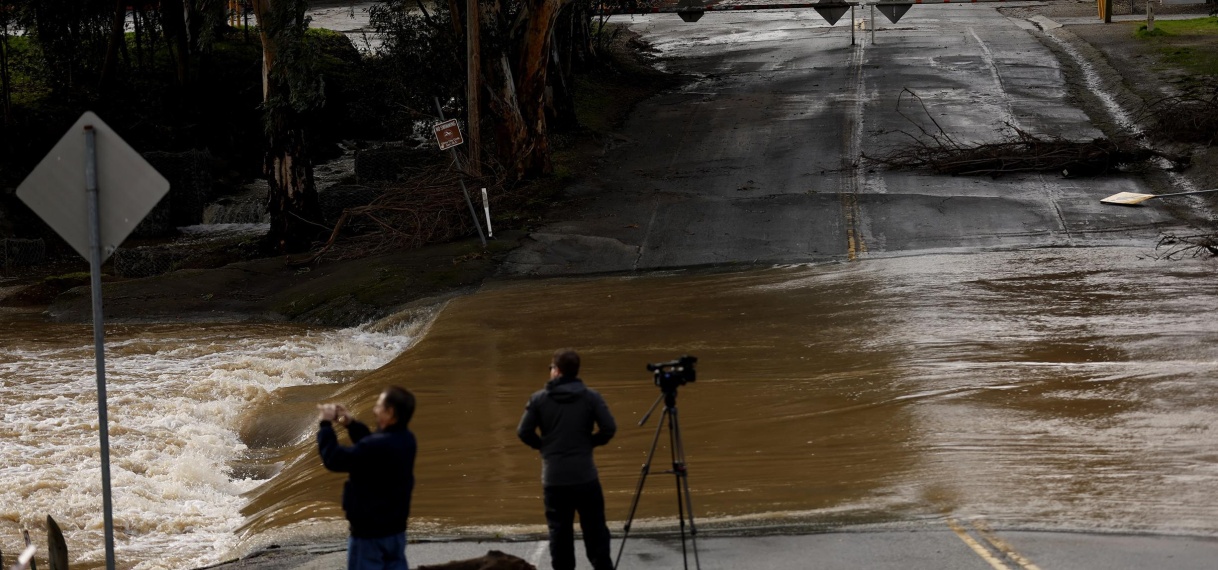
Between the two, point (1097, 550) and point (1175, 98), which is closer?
point (1097, 550)

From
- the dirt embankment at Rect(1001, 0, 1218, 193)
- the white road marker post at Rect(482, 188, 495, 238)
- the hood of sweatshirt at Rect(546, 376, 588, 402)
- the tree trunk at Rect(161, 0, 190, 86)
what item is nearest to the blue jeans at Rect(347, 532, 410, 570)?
the hood of sweatshirt at Rect(546, 376, 588, 402)

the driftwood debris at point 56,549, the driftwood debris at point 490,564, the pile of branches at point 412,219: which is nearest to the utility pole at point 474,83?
the pile of branches at point 412,219

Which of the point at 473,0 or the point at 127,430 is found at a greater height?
the point at 473,0

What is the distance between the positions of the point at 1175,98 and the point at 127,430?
2107cm

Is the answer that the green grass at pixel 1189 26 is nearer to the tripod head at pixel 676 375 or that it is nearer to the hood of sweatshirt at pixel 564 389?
the tripod head at pixel 676 375

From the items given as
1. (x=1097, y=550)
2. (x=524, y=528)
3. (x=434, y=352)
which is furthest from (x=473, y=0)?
→ (x=1097, y=550)

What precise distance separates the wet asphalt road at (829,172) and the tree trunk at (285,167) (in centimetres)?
502

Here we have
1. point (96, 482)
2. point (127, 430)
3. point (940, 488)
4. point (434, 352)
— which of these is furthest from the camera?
point (434, 352)

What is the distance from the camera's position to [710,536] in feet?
29.5

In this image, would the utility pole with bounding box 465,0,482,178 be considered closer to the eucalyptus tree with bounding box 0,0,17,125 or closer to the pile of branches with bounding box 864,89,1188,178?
the pile of branches with bounding box 864,89,1188,178

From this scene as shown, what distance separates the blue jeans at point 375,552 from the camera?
6.73 meters

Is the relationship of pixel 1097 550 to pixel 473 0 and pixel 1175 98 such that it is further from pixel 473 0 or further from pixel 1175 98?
pixel 1175 98

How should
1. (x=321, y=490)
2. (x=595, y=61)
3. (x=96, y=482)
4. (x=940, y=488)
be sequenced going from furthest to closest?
1. (x=595, y=61)
2. (x=96, y=482)
3. (x=321, y=490)
4. (x=940, y=488)

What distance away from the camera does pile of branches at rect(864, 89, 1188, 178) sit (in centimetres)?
2344
